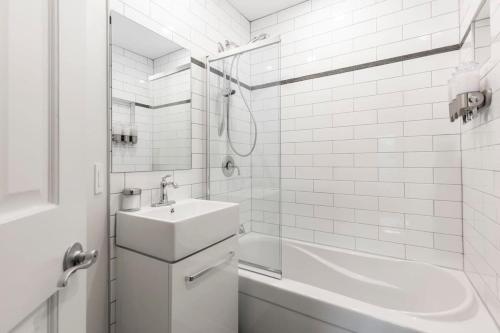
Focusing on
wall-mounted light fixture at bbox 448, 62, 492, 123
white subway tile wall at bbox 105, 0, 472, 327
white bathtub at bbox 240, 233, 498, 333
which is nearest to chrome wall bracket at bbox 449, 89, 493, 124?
wall-mounted light fixture at bbox 448, 62, 492, 123

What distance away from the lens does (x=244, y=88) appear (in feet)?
6.66

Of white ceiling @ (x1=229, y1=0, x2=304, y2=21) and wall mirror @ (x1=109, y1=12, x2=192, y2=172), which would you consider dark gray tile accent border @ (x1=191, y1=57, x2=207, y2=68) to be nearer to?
wall mirror @ (x1=109, y1=12, x2=192, y2=172)

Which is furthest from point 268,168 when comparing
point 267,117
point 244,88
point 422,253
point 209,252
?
point 422,253

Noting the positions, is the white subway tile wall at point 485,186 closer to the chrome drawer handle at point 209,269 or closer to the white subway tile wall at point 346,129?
the white subway tile wall at point 346,129

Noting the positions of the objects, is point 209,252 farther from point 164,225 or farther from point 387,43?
point 387,43

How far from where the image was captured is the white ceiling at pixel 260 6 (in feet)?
7.27

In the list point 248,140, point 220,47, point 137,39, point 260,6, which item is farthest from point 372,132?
point 137,39

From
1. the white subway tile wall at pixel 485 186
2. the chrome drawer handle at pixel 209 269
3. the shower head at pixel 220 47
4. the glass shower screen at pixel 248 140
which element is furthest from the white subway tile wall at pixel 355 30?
the chrome drawer handle at pixel 209 269

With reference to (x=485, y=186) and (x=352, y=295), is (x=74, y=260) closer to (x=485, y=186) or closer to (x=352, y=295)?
(x=485, y=186)

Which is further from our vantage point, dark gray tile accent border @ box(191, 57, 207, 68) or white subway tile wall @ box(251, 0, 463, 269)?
dark gray tile accent border @ box(191, 57, 207, 68)

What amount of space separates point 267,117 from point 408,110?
1.06 metres

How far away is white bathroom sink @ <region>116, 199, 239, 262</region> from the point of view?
111 centimetres

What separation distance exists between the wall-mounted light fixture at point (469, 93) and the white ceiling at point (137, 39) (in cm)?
172

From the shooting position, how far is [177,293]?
1.11 metres
